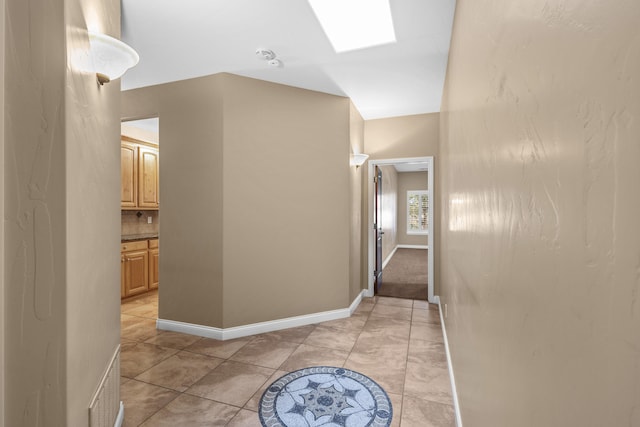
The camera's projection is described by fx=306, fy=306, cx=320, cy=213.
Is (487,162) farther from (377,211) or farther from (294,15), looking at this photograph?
(377,211)

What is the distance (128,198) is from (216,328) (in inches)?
110

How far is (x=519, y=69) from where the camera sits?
2.56 ft

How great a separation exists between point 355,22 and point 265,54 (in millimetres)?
873

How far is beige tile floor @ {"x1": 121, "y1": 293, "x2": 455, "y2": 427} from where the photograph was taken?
2.05m

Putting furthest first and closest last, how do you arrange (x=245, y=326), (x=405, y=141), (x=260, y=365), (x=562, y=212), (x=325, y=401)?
(x=405, y=141), (x=245, y=326), (x=260, y=365), (x=325, y=401), (x=562, y=212)

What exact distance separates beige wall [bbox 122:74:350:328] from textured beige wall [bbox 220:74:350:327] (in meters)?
0.01

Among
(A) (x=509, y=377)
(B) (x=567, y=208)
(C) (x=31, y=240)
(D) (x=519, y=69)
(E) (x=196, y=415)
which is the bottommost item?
(E) (x=196, y=415)

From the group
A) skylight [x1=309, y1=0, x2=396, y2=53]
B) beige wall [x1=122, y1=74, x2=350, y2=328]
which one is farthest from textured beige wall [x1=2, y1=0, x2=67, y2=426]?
beige wall [x1=122, y1=74, x2=350, y2=328]

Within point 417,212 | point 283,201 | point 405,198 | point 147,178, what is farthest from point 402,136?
point 417,212

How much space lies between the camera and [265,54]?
9.29 ft

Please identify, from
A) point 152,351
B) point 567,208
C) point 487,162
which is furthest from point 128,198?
point 567,208

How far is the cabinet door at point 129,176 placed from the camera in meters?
4.62

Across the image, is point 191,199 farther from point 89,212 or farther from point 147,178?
point 147,178

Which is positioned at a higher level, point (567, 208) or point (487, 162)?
point (487, 162)
